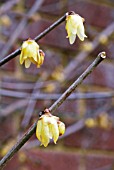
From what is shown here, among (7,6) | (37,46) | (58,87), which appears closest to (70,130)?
(58,87)

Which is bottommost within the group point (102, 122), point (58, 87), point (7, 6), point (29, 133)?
point (102, 122)

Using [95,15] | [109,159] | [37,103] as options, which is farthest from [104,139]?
[95,15]

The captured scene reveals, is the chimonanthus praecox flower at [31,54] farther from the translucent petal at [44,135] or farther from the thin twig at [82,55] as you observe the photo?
the thin twig at [82,55]

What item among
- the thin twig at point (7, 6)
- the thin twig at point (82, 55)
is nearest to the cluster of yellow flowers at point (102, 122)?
the thin twig at point (82, 55)

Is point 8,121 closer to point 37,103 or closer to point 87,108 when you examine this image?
point 37,103

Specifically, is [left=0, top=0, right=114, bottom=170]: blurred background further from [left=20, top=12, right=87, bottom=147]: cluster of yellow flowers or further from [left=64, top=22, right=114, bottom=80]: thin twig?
[left=20, top=12, right=87, bottom=147]: cluster of yellow flowers

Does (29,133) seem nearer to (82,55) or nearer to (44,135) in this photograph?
(44,135)

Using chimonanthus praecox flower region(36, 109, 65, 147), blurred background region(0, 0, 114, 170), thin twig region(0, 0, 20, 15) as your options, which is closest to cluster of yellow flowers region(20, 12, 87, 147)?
chimonanthus praecox flower region(36, 109, 65, 147)
